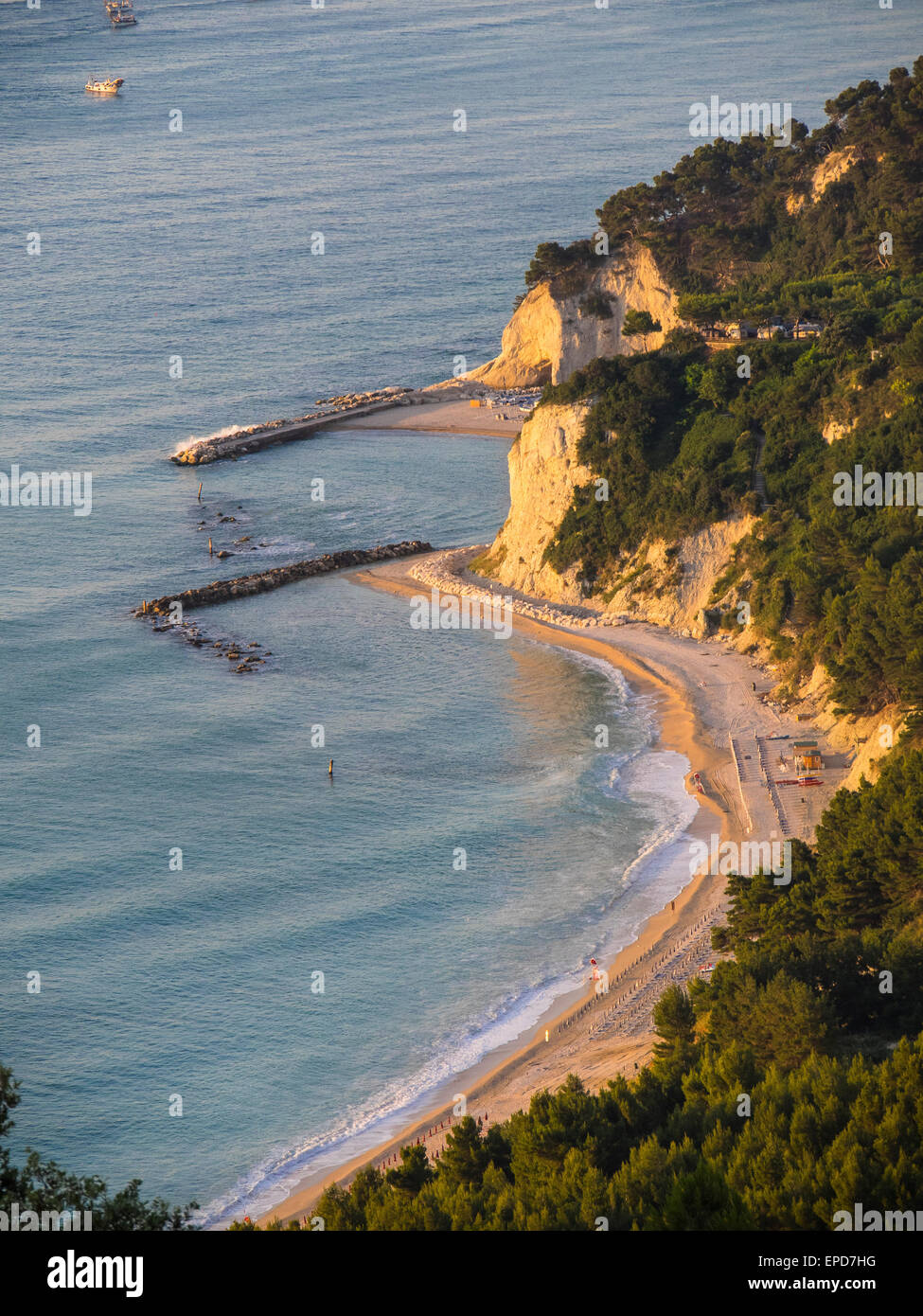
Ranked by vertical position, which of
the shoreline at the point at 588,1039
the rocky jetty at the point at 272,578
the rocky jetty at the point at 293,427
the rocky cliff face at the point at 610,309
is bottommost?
the shoreline at the point at 588,1039

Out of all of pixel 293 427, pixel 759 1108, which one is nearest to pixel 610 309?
pixel 293 427

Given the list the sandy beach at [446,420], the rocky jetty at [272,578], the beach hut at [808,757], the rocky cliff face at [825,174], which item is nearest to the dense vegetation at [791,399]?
the rocky cliff face at [825,174]

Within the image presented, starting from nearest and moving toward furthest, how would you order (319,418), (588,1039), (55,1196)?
(55,1196) < (588,1039) < (319,418)

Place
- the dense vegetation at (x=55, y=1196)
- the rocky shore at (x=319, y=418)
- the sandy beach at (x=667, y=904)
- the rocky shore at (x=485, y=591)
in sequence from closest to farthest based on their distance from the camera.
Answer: the dense vegetation at (x=55, y=1196)
the sandy beach at (x=667, y=904)
the rocky shore at (x=485, y=591)
the rocky shore at (x=319, y=418)

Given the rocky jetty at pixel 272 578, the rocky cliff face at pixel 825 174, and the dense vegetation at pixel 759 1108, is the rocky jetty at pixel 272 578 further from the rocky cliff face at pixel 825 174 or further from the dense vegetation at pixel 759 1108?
the dense vegetation at pixel 759 1108

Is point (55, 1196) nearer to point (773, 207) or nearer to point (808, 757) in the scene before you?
point (808, 757)

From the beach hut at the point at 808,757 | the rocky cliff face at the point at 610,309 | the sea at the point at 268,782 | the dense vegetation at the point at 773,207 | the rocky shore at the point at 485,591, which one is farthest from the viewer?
the rocky cliff face at the point at 610,309
